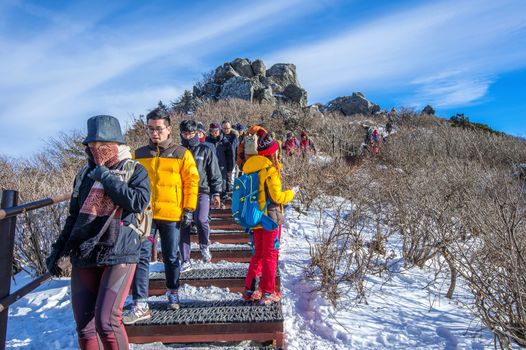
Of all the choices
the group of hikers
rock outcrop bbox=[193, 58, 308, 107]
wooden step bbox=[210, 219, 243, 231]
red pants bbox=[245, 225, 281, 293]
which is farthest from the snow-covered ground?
rock outcrop bbox=[193, 58, 308, 107]

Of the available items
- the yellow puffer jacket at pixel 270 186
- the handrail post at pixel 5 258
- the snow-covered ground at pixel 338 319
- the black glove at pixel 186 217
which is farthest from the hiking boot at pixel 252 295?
the handrail post at pixel 5 258

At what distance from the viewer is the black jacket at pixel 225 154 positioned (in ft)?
28.4

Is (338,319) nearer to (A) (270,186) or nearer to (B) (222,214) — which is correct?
(A) (270,186)

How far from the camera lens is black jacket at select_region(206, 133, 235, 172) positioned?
8656 mm

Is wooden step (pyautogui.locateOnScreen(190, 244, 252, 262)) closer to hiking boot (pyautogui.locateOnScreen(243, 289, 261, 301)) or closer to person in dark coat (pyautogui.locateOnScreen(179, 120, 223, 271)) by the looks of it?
person in dark coat (pyautogui.locateOnScreen(179, 120, 223, 271))

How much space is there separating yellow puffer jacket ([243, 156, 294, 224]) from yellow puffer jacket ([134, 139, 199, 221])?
0.63m

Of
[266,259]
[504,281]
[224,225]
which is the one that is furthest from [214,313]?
[224,225]

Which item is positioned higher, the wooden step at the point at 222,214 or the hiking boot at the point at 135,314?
the wooden step at the point at 222,214

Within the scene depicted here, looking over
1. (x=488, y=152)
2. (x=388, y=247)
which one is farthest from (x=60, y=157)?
(x=488, y=152)

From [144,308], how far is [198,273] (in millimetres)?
1263

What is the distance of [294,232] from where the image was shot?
24.3ft

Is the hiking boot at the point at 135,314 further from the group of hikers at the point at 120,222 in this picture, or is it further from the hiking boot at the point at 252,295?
the hiking boot at the point at 252,295

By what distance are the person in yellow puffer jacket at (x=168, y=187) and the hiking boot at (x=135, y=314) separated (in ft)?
0.05

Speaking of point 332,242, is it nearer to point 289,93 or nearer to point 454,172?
point 454,172
